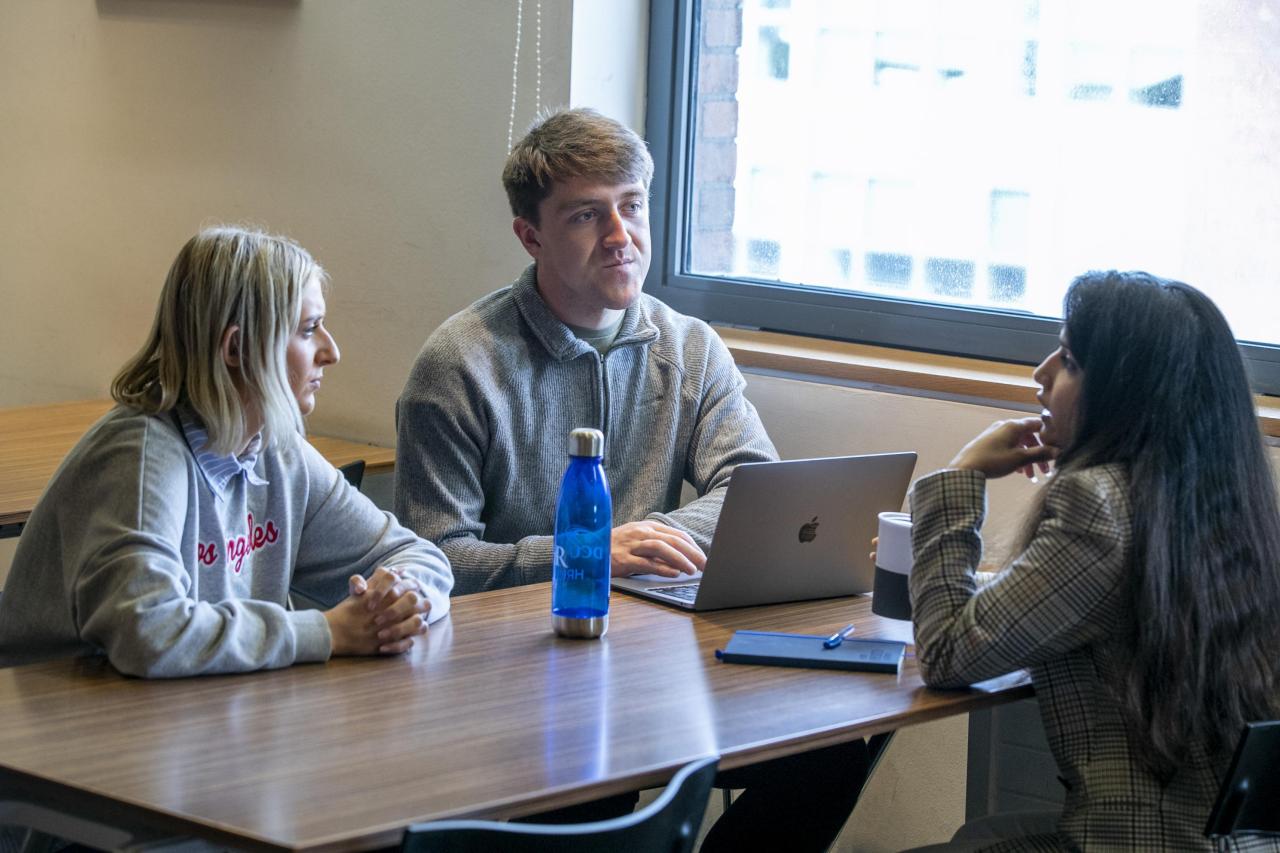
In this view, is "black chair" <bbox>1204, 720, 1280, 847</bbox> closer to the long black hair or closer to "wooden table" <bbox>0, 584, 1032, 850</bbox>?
the long black hair

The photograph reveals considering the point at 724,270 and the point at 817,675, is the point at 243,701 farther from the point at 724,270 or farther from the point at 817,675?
the point at 724,270

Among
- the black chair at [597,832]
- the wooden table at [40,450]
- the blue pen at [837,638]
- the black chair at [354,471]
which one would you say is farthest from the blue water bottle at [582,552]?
the wooden table at [40,450]

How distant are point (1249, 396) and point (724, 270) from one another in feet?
5.34

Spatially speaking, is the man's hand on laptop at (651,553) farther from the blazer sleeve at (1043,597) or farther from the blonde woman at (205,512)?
the blazer sleeve at (1043,597)

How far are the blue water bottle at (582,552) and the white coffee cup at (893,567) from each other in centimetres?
37

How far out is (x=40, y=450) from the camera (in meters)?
3.27

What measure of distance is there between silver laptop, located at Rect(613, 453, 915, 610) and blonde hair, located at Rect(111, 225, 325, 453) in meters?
0.58

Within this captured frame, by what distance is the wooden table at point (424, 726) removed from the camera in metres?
1.38

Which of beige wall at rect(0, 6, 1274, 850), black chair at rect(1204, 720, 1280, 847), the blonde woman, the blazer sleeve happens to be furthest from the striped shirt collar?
beige wall at rect(0, 6, 1274, 850)

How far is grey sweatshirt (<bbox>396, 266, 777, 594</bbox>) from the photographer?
2.54 metres

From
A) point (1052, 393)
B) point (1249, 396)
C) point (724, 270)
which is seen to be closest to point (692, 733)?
point (1052, 393)

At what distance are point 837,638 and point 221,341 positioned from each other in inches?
32.9

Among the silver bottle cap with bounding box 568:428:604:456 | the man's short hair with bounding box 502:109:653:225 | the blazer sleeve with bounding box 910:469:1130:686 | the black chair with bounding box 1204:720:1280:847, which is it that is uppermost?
the man's short hair with bounding box 502:109:653:225

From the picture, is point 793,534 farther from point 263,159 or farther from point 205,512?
point 263,159
